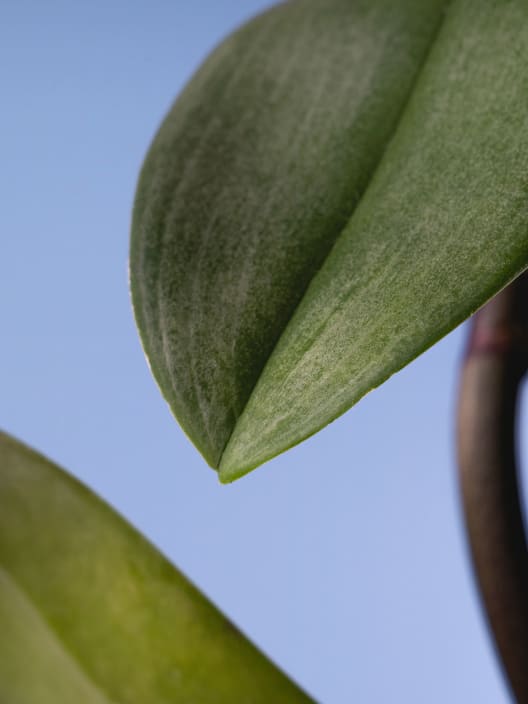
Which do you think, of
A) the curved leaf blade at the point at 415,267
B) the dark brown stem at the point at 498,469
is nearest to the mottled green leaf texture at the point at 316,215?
the curved leaf blade at the point at 415,267

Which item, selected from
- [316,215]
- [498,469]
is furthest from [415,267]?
[498,469]

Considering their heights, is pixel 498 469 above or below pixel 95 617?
below

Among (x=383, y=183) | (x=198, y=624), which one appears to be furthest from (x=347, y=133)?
(x=198, y=624)

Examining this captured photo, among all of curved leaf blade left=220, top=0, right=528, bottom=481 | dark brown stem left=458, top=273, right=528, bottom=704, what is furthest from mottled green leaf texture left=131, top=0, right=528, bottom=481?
dark brown stem left=458, top=273, right=528, bottom=704

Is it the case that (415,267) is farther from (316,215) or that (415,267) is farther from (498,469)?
(498,469)

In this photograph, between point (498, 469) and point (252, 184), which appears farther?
point (498, 469)

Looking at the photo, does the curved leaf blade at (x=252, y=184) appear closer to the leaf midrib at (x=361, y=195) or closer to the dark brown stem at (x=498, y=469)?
the leaf midrib at (x=361, y=195)

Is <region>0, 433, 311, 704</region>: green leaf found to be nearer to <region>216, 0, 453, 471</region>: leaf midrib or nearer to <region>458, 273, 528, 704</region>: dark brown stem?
<region>216, 0, 453, 471</region>: leaf midrib

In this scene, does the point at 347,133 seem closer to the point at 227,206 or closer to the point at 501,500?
the point at 227,206
